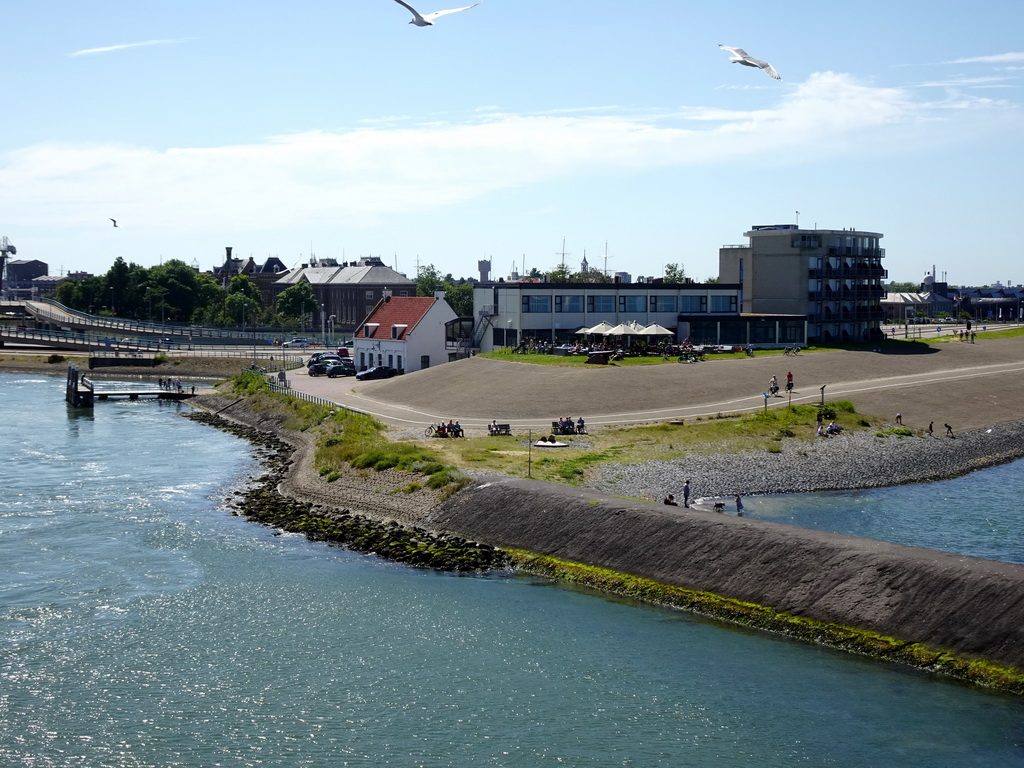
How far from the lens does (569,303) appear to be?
300ft

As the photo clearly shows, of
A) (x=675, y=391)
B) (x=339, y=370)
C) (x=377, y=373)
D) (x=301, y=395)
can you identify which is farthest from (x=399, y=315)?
(x=675, y=391)

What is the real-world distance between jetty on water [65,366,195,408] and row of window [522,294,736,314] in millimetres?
32869

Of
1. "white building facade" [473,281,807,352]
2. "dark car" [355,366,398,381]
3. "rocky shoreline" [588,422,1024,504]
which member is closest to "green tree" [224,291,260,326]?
"white building facade" [473,281,807,352]

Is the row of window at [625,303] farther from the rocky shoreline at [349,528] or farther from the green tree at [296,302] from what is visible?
the green tree at [296,302]

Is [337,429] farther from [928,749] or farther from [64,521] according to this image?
[928,749]

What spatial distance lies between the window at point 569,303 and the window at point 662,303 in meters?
6.70

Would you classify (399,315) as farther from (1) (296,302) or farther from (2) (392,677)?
(1) (296,302)

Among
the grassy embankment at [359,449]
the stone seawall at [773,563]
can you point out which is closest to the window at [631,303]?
the grassy embankment at [359,449]

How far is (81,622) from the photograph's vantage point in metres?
33.8

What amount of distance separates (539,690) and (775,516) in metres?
18.7

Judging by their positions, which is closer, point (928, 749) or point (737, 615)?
point (928, 749)

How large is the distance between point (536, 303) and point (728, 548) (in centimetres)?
5419

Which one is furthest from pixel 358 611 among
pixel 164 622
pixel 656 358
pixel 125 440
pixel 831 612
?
pixel 656 358

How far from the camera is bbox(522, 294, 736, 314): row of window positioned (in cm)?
9025
